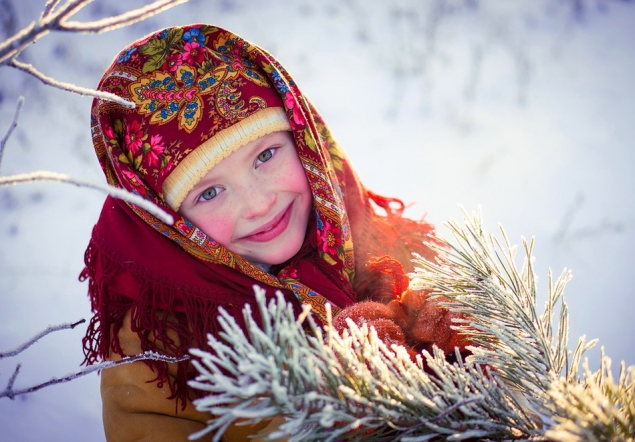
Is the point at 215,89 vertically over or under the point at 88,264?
over

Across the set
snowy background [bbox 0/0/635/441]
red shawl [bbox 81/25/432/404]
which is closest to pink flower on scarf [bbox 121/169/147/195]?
red shawl [bbox 81/25/432/404]

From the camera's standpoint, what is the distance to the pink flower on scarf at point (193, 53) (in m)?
1.03

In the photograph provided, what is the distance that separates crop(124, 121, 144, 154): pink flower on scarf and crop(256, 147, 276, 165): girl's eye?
0.22 meters

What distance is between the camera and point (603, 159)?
1.56 meters

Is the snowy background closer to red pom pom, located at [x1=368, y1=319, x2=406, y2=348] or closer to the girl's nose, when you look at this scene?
the girl's nose

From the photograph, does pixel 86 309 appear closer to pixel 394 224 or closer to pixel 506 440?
pixel 394 224

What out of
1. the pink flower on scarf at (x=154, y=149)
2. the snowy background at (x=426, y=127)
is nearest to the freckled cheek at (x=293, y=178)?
the pink flower on scarf at (x=154, y=149)

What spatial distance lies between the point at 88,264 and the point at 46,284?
485 mm

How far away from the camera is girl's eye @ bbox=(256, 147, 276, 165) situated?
3.47 ft

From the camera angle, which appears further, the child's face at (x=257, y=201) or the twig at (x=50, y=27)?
the child's face at (x=257, y=201)

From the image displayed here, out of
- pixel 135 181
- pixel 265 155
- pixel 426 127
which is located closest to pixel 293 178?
pixel 265 155

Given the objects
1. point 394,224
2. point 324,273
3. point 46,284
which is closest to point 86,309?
point 46,284

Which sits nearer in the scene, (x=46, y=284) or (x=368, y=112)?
(x=46, y=284)

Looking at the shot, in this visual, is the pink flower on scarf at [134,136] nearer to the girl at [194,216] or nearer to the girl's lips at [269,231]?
the girl at [194,216]
